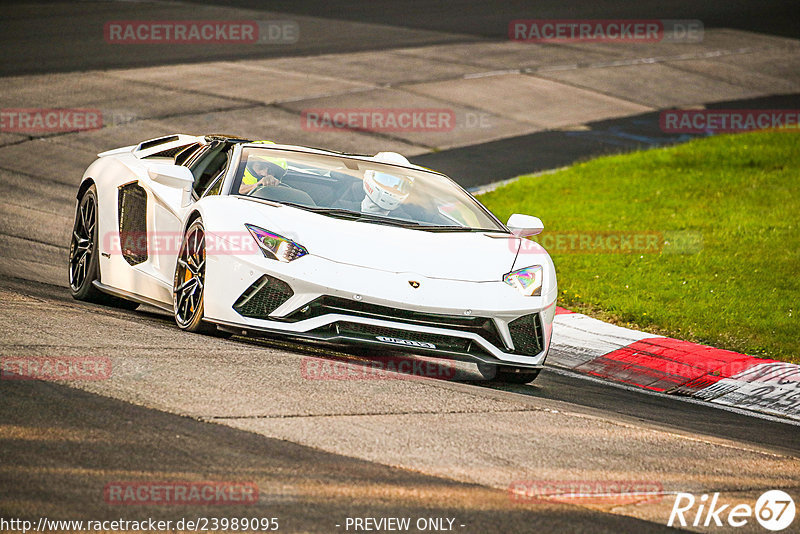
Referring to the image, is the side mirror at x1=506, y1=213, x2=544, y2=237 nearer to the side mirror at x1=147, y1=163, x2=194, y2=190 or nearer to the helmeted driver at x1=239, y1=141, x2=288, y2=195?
the helmeted driver at x1=239, y1=141, x2=288, y2=195

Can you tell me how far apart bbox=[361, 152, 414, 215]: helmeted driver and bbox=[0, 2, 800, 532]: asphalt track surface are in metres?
1.02

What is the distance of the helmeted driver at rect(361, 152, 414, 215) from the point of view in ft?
Result: 26.0

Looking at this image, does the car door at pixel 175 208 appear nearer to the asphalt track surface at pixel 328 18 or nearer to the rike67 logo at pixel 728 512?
the rike67 logo at pixel 728 512

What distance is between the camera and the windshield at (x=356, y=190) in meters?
7.70

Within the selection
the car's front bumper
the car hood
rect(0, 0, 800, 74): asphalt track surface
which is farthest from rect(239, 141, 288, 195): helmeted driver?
rect(0, 0, 800, 74): asphalt track surface

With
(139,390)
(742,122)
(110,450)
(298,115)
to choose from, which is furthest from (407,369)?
(742,122)

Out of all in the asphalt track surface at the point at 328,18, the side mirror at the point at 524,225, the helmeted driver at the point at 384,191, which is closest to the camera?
the helmeted driver at the point at 384,191

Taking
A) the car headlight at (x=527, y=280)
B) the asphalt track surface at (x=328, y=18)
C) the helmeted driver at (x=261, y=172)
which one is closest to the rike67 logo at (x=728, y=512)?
the car headlight at (x=527, y=280)

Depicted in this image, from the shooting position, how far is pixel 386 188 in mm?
8086

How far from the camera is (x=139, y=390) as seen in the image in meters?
5.70

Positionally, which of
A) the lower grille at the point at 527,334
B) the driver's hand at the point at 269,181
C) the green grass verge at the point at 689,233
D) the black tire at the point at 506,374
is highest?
the driver's hand at the point at 269,181

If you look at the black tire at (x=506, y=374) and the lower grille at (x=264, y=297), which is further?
the black tire at (x=506, y=374)

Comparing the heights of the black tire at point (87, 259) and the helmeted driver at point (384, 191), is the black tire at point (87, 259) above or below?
below

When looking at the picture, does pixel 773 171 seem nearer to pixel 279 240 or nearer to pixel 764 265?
pixel 764 265
